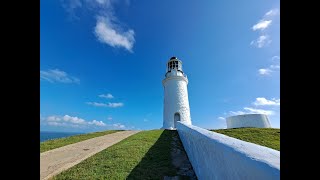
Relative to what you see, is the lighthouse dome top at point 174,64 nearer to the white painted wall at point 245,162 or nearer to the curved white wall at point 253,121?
the curved white wall at point 253,121

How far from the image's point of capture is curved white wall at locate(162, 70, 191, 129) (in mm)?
21750

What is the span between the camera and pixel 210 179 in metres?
3.46

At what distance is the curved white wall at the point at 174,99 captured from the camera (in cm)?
2175

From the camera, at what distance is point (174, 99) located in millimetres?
22000

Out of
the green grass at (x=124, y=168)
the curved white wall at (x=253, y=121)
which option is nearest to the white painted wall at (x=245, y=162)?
the green grass at (x=124, y=168)

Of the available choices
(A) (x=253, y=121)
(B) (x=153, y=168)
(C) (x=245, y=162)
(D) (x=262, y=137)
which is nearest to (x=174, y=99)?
(A) (x=253, y=121)

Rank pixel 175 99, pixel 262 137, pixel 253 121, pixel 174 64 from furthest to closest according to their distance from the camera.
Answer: pixel 174 64 < pixel 175 99 < pixel 253 121 < pixel 262 137

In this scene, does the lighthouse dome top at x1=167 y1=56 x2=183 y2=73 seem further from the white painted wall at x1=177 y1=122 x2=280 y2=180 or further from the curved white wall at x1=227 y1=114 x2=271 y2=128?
the white painted wall at x1=177 y1=122 x2=280 y2=180

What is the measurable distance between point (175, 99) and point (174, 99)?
107 mm

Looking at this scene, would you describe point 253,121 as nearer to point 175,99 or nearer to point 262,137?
point 175,99
